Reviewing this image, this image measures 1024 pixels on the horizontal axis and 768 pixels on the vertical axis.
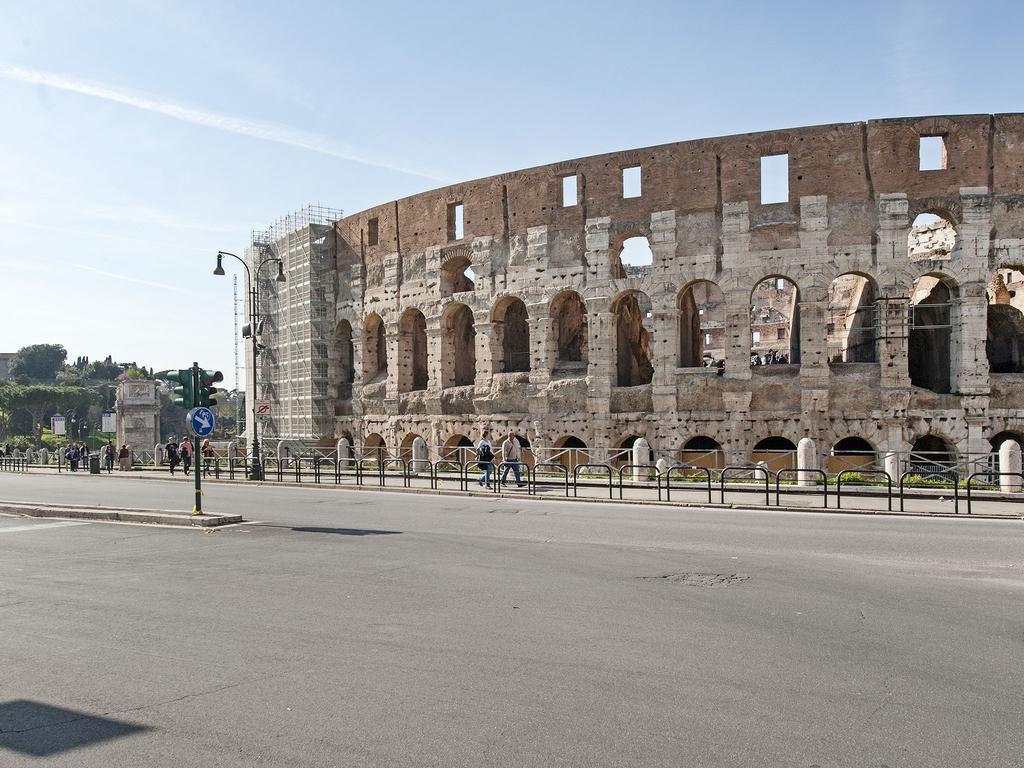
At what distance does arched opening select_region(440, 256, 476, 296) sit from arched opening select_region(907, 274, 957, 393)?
1632 cm

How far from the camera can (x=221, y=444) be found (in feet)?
155

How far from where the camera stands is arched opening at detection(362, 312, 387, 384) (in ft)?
117

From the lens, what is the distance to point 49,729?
489 centimetres

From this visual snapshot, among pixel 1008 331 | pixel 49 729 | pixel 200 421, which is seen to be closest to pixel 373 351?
pixel 200 421

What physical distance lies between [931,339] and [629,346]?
10.5 m

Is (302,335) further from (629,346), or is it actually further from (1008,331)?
(1008,331)

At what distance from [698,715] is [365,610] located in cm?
→ 381

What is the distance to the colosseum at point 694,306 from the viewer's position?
78.5ft

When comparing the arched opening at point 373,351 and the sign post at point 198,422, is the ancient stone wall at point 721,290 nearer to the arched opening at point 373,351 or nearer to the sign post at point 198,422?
the arched opening at point 373,351

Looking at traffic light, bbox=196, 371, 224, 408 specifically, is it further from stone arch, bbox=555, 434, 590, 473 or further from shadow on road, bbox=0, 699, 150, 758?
stone arch, bbox=555, 434, 590, 473

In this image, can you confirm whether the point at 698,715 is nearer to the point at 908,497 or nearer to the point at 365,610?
the point at 365,610

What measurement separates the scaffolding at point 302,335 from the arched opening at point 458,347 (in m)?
7.30

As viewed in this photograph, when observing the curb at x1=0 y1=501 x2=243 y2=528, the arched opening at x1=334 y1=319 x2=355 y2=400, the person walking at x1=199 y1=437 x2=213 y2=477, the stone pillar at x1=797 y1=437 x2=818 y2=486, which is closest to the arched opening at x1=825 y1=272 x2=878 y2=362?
the stone pillar at x1=797 y1=437 x2=818 y2=486

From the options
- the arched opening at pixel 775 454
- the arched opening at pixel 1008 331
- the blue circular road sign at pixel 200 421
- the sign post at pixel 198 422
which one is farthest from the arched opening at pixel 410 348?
the arched opening at pixel 1008 331
